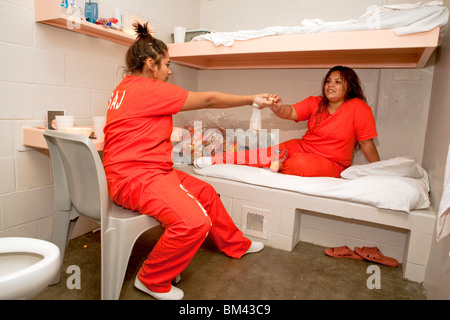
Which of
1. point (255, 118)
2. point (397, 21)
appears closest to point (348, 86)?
point (397, 21)

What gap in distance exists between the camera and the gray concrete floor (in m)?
1.52

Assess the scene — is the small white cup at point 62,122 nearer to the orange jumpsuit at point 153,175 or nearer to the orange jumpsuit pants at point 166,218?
the orange jumpsuit at point 153,175

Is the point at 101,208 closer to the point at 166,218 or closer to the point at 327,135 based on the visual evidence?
the point at 166,218

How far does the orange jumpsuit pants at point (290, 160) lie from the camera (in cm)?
207

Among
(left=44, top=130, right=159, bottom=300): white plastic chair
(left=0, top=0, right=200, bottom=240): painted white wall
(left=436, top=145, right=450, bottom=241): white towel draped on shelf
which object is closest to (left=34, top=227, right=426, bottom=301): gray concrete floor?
(left=44, top=130, right=159, bottom=300): white plastic chair

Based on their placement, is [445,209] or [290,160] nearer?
[445,209]

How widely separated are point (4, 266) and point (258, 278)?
1108 mm

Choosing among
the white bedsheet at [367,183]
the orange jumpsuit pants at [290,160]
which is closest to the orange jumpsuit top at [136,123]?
the white bedsheet at [367,183]

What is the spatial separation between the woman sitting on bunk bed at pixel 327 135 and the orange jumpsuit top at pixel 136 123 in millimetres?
777

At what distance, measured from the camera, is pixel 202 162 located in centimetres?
228

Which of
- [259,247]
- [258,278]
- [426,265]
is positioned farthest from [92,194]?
[426,265]

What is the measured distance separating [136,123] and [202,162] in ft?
2.88

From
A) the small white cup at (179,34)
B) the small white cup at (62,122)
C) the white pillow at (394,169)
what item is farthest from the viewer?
the small white cup at (179,34)

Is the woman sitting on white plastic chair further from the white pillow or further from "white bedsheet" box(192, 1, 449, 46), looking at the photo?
the white pillow
